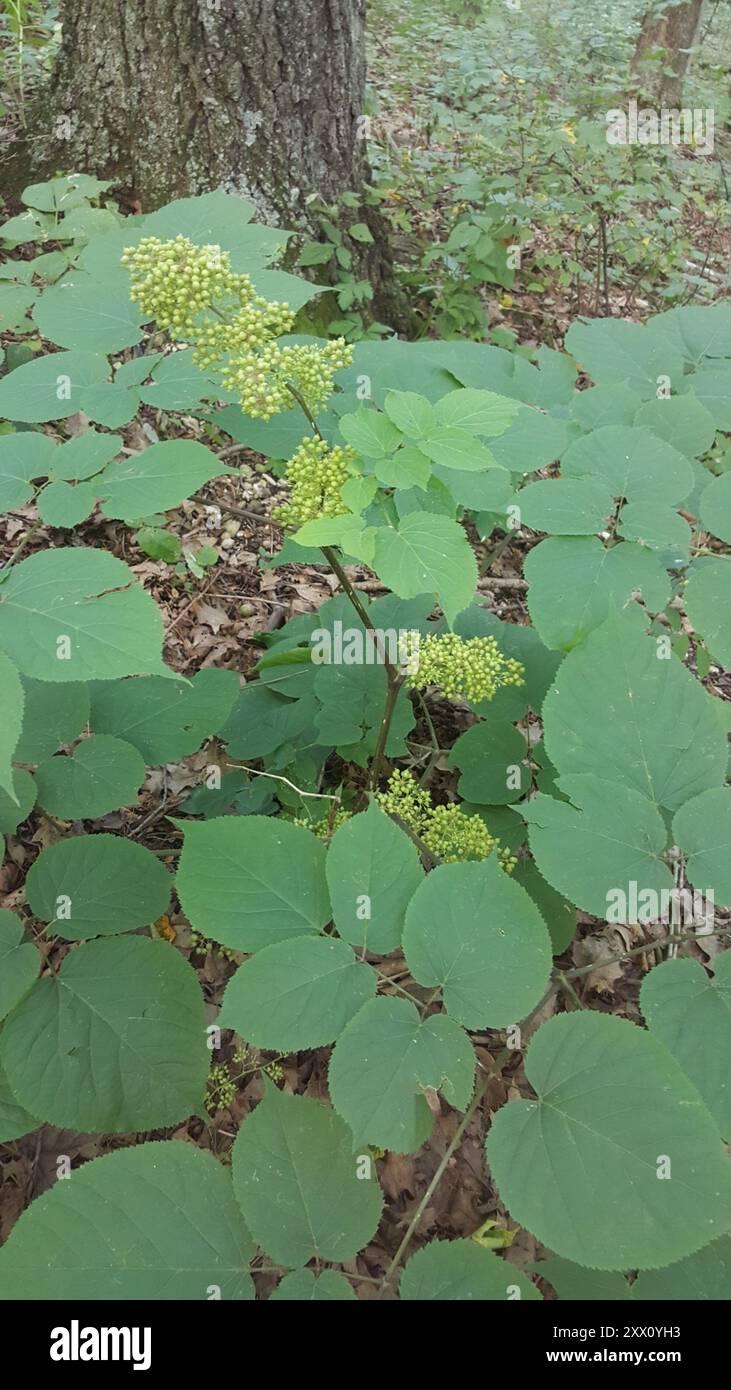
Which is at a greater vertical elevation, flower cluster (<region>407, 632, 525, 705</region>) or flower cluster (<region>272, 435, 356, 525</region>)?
flower cluster (<region>272, 435, 356, 525</region>)

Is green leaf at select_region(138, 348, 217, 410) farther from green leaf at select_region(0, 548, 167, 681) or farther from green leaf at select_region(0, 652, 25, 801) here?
green leaf at select_region(0, 652, 25, 801)

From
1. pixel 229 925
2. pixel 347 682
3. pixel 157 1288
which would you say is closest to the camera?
pixel 157 1288

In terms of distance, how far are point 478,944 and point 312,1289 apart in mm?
672

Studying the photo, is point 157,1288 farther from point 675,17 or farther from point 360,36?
point 675,17

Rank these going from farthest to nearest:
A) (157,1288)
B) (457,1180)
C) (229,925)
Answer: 1. (457,1180)
2. (229,925)
3. (157,1288)

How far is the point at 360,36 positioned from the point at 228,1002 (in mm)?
5115

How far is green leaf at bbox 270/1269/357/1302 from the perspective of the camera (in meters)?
1.39

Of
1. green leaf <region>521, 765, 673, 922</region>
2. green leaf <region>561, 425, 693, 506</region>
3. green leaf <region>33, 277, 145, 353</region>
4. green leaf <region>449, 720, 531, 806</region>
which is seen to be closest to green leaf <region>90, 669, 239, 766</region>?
green leaf <region>449, 720, 531, 806</region>

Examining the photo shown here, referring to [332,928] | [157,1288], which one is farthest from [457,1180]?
[157,1288]

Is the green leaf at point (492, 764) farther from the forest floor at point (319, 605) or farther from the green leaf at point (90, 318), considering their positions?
the green leaf at point (90, 318)

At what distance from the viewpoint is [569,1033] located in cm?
153

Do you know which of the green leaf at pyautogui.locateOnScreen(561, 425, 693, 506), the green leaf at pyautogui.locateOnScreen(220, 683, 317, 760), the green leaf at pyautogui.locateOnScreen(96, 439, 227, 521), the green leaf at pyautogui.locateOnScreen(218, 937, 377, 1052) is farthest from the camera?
the green leaf at pyautogui.locateOnScreen(220, 683, 317, 760)

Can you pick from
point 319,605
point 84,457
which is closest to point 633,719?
point 84,457

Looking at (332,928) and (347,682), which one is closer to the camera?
(332,928)
